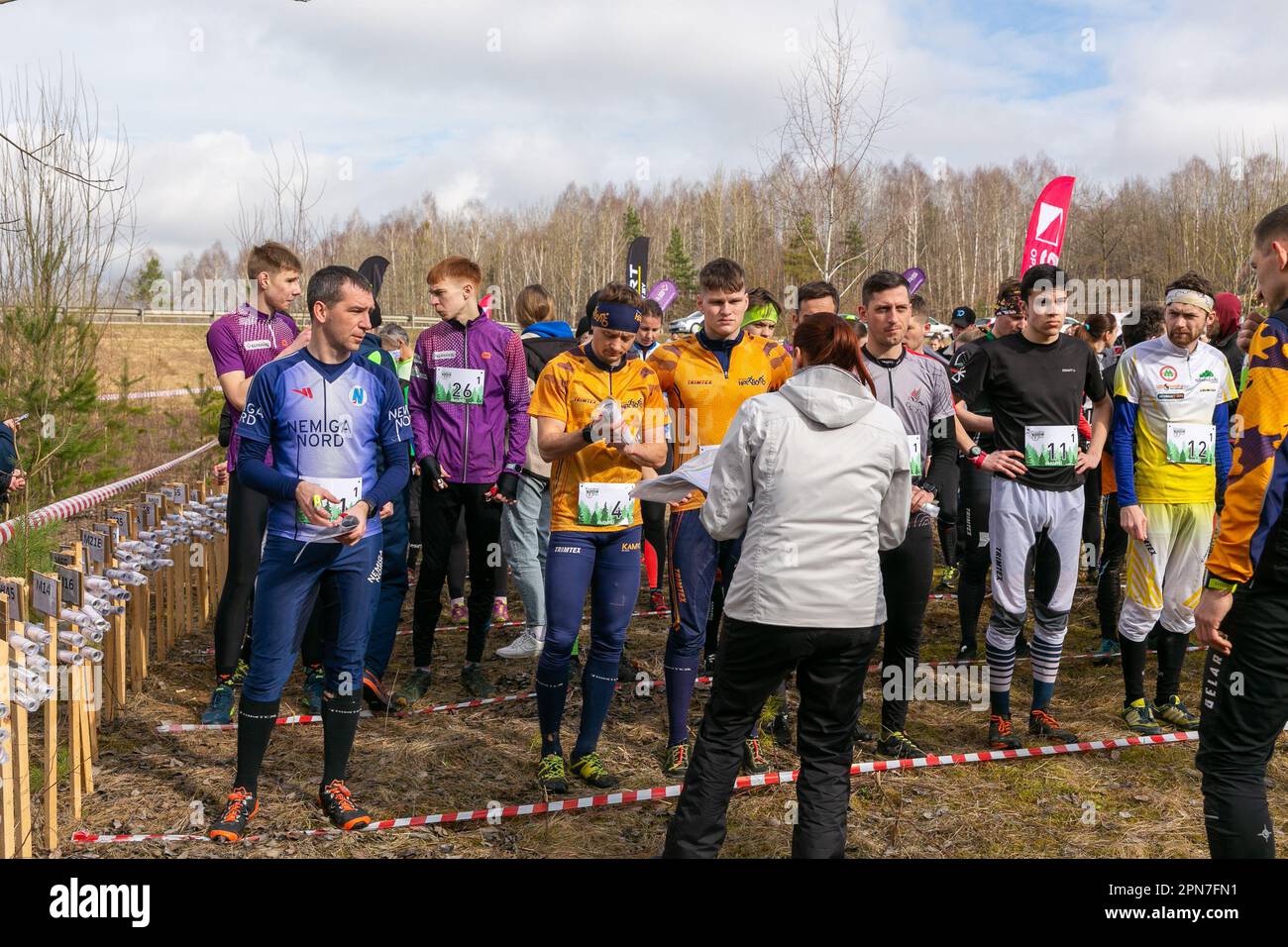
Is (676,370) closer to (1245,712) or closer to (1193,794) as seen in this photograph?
(1245,712)

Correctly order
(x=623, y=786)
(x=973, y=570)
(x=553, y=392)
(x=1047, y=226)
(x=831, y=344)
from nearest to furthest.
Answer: (x=831, y=344), (x=553, y=392), (x=623, y=786), (x=973, y=570), (x=1047, y=226)

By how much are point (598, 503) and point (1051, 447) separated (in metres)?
2.28

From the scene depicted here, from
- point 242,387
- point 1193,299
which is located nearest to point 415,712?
point 242,387

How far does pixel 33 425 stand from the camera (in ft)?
30.5

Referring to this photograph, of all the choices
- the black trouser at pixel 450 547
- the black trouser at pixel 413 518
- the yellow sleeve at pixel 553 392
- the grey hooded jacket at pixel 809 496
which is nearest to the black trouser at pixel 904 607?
the grey hooded jacket at pixel 809 496

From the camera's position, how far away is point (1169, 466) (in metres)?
5.19

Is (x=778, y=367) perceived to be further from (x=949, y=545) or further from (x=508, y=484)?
(x=949, y=545)

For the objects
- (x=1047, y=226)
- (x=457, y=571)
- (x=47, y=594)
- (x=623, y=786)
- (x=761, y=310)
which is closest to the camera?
(x=47, y=594)

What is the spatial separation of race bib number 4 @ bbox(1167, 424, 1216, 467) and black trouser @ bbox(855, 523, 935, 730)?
4.65 feet

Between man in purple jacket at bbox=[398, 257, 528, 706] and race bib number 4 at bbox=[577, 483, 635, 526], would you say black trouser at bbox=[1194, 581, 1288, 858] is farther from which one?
man in purple jacket at bbox=[398, 257, 528, 706]

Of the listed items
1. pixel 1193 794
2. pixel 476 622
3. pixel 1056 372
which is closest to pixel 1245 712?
pixel 1193 794

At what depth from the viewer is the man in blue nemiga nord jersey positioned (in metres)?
3.95

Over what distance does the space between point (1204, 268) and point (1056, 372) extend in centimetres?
3276

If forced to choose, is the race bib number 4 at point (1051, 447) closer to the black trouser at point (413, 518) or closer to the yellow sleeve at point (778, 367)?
the yellow sleeve at point (778, 367)
